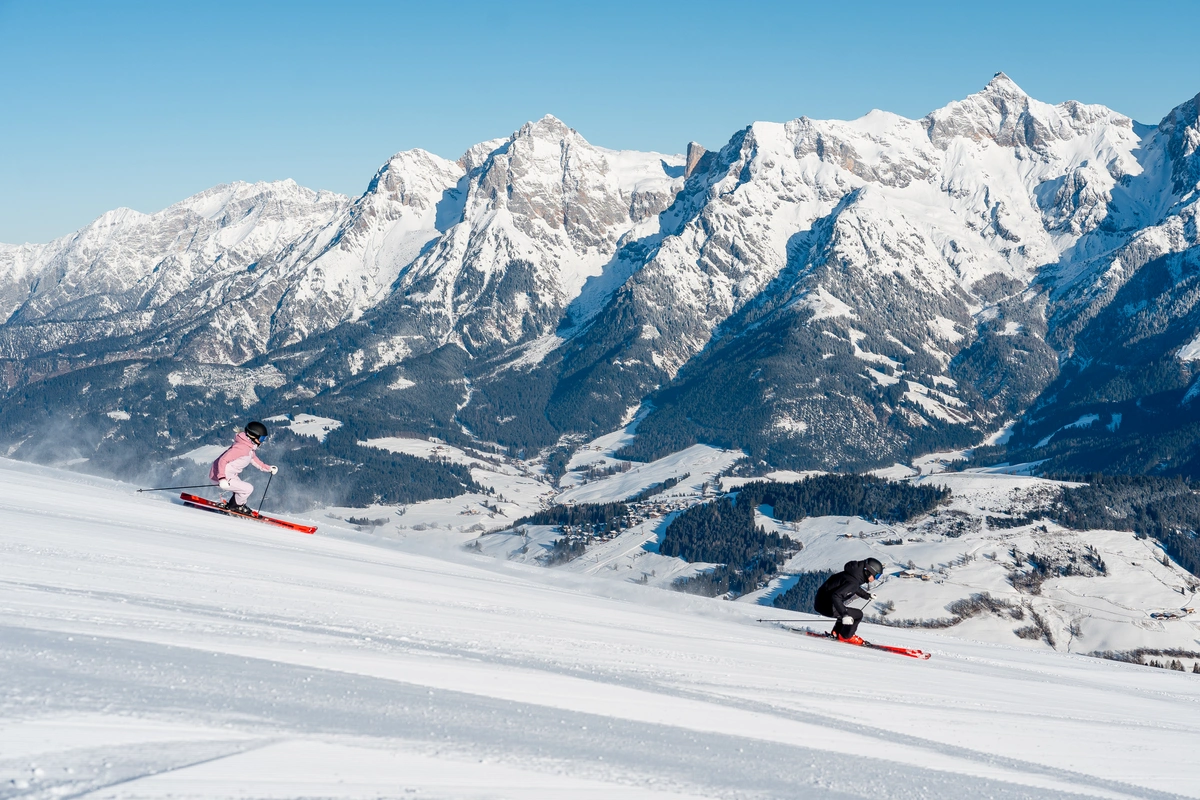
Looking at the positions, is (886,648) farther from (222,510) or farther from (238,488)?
(222,510)

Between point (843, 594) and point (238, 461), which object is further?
point (238, 461)

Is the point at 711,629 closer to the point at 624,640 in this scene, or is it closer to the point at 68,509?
the point at 624,640

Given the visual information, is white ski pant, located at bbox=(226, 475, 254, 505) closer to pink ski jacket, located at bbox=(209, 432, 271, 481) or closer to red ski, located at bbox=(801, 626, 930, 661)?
pink ski jacket, located at bbox=(209, 432, 271, 481)

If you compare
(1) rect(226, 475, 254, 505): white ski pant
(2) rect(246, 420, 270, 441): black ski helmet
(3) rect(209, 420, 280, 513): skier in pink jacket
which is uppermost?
(2) rect(246, 420, 270, 441): black ski helmet

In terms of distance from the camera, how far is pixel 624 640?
19.4m

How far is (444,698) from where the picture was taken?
40.9 ft

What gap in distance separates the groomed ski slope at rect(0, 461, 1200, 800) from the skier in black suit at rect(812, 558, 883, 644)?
172 centimetres

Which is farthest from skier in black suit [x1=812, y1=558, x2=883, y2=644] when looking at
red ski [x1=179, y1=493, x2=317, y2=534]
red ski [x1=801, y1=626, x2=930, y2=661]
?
red ski [x1=179, y1=493, x2=317, y2=534]

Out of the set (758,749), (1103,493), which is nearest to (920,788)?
(758,749)

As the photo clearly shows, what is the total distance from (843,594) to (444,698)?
15667 mm

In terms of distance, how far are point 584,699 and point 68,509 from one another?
53.5 feet

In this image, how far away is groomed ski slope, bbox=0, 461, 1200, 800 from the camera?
31.4 ft

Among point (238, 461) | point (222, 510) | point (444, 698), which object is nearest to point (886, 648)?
point (444, 698)

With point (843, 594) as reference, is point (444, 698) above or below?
below
